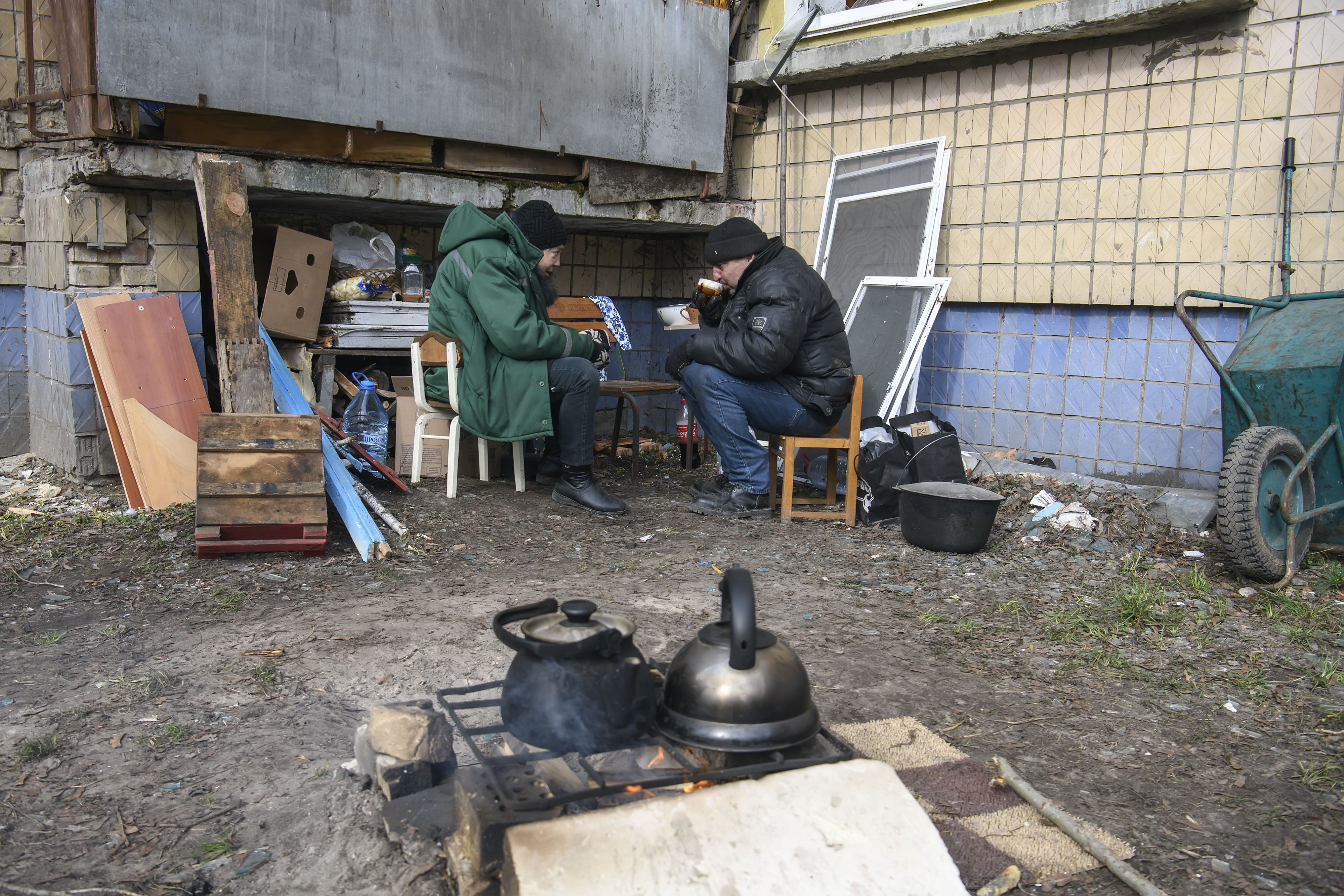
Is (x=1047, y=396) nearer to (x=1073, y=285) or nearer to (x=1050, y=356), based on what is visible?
(x=1050, y=356)

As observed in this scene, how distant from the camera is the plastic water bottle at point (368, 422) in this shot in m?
6.11

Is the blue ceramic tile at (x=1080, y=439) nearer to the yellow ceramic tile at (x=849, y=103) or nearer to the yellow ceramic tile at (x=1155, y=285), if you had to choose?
the yellow ceramic tile at (x=1155, y=285)

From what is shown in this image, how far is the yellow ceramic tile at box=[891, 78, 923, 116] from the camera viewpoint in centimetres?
653

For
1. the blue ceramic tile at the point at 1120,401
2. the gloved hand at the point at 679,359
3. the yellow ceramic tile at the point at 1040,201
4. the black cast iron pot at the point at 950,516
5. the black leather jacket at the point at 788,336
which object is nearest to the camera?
the black cast iron pot at the point at 950,516

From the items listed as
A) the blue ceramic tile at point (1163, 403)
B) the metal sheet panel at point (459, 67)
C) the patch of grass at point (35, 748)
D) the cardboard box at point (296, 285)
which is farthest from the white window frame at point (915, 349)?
the patch of grass at point (35, 748)

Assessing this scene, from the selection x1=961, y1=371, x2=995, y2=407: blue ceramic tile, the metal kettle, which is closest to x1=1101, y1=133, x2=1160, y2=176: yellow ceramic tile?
x1=961, y1=371, x2=995, y2=407: blue ceramic tile

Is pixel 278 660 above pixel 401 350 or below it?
below

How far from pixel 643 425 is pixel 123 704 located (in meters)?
5.83

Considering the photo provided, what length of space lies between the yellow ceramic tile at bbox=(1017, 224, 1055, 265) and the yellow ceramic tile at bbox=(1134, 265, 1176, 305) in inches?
21.4

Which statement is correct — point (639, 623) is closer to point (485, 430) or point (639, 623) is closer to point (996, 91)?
point (485, 430)

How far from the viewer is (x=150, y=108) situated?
5.21 metres

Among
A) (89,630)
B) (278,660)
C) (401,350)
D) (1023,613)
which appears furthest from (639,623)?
(401,350)

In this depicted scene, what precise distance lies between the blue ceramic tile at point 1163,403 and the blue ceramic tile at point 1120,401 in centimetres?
5

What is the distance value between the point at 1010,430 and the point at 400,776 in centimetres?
504
